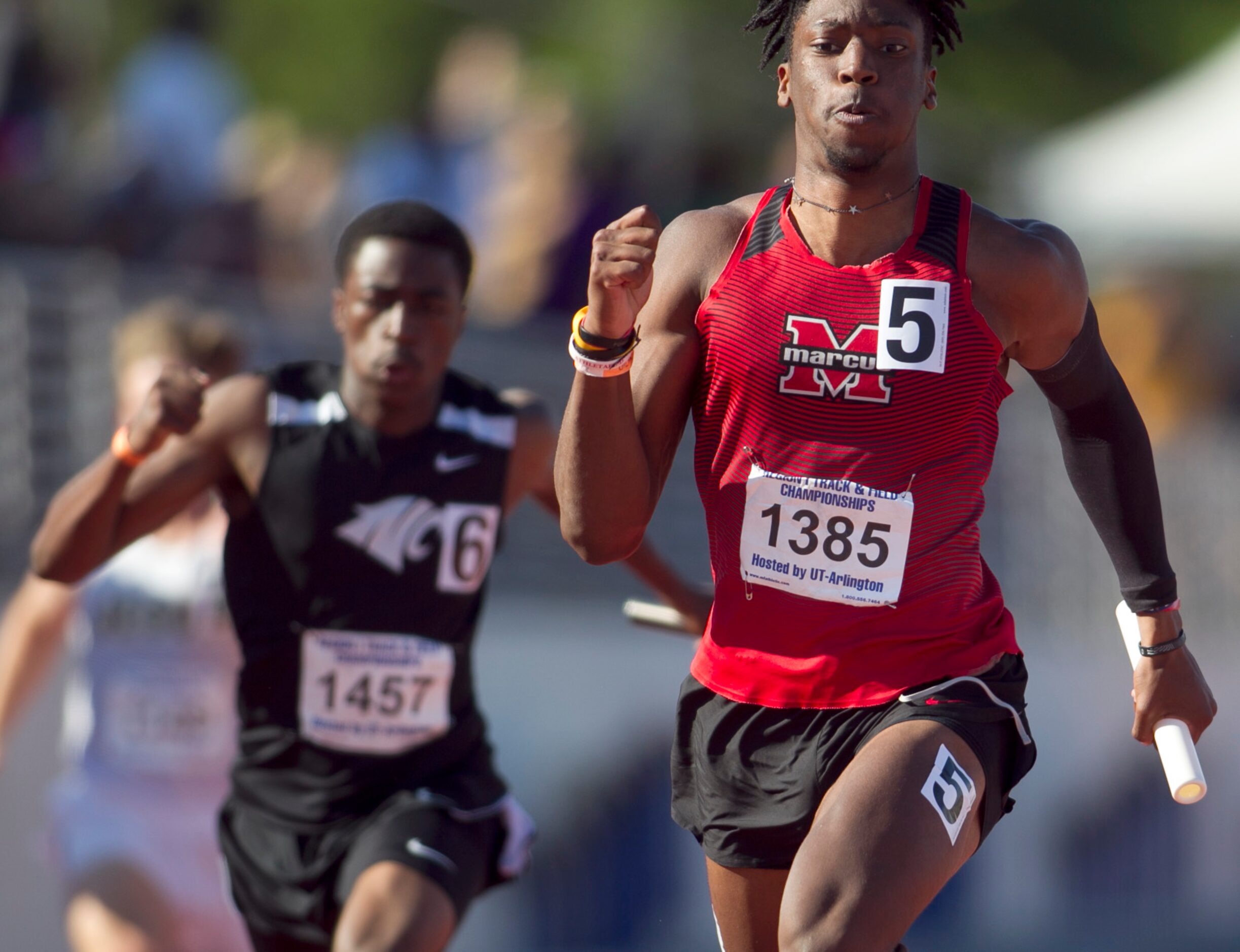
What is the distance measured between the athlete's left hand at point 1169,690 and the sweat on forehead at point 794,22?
4.47ft

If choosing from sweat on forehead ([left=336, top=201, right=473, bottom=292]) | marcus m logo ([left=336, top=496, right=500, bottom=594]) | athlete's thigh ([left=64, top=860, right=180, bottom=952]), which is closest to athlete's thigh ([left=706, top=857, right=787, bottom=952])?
marcus m logo ([left=336, top=496, right=500, bottom=594])

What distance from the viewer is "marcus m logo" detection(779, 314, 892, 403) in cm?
356

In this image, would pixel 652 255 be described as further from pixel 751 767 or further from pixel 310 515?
pixel 310 515

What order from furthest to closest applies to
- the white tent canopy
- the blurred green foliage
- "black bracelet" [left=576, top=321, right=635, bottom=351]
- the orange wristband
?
the blurred green foliage < the white tent canopy < the orange wristband < "black bracelet" [left=576, top=321, right=635, bottom=351]

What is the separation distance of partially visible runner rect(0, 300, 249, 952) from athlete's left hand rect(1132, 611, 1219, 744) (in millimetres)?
3327

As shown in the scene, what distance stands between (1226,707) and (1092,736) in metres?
1.09

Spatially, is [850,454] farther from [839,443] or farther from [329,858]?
[329,858]

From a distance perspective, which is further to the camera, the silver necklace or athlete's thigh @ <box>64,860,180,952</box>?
athlete's thigh @ <box>64,860,180,952</box>

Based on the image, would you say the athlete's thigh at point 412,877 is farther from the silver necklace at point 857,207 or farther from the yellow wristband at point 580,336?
the silver necklace at point 857,207

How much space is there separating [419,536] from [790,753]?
5.63 feet

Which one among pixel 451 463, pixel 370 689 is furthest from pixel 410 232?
pixel 370 689

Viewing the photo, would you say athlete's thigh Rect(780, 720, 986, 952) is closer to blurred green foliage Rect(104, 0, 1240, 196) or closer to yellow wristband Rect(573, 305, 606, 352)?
yellow wristband Rect(573, 305, 606, 352)

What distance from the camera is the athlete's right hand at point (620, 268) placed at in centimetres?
326

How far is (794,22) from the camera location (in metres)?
3.70
